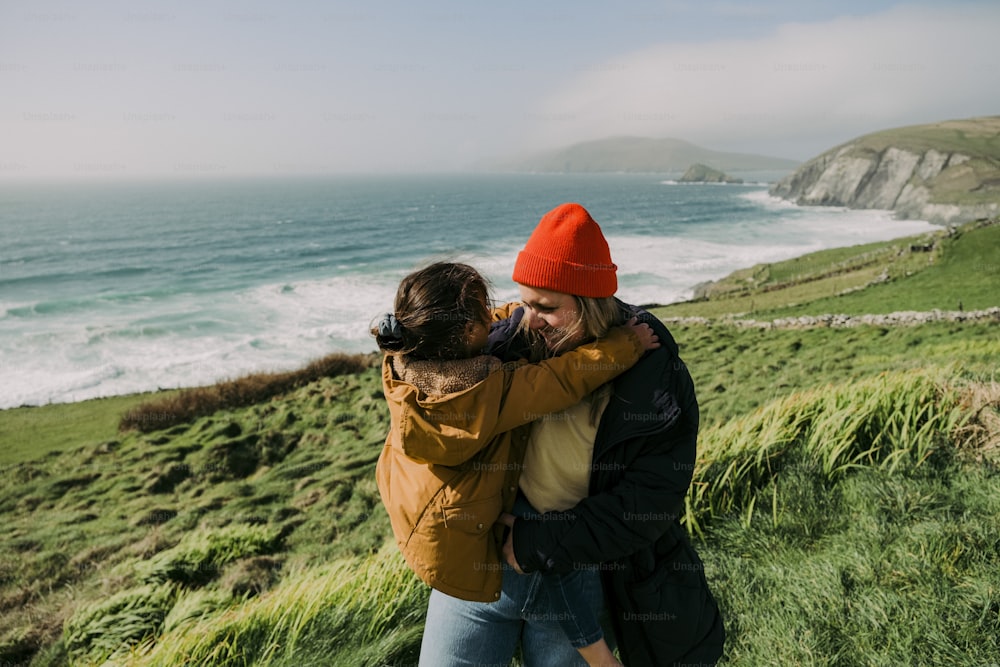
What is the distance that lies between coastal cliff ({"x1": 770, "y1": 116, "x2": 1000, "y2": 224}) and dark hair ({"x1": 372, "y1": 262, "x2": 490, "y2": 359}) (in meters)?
81.2

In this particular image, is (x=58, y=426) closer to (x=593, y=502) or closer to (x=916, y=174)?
(x=593, y=502)

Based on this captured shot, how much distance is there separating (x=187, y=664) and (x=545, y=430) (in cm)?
210

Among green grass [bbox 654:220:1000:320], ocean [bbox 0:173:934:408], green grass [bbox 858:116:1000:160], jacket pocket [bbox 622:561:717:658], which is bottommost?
ocean [bbox 0:173:934:408]

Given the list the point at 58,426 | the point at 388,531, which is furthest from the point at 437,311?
the point at 58,426

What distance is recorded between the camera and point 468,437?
155 centimetres

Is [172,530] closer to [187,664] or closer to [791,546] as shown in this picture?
[187,664]

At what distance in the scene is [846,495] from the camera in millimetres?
3604

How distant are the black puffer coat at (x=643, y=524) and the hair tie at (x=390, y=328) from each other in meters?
0.34

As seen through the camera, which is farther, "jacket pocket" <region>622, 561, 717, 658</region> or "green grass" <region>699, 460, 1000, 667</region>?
"green grass" <region>699, 460, 1000, 667</region>

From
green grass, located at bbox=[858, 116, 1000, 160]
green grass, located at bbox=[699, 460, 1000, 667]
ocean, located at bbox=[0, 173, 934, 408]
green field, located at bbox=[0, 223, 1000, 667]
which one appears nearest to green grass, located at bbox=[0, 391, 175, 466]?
green field, located at bbox=[0, 223, 1000, 667]

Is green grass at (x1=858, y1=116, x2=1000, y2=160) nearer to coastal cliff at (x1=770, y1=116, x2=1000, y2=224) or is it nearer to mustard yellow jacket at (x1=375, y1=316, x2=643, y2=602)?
coastal cliff at (x1=770, y1=116, x2=1000, y2=224)

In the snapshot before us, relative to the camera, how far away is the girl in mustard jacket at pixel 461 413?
158 cm

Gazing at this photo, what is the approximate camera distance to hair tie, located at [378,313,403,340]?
5.34ft

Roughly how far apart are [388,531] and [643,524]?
6.60 meters
